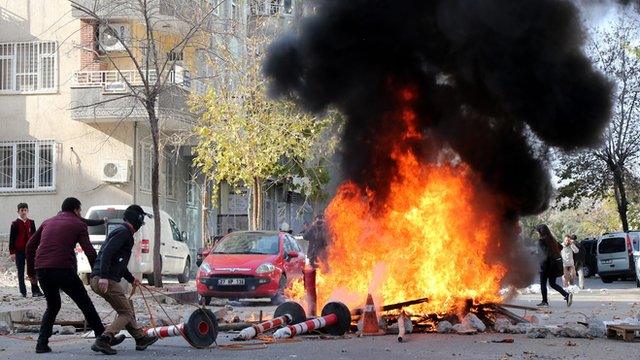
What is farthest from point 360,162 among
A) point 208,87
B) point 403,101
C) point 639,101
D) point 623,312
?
point 639,101

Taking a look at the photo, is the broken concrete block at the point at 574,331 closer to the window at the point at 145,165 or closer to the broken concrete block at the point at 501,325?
the broken concrete block at the point at 501,325

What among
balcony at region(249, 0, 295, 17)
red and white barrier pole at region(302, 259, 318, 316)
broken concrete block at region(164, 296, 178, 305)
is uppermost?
balcony at region(249, 0, 295, 17)

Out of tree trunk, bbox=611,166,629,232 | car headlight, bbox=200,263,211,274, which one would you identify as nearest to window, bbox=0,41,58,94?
car headlight, bbox=200,263,211,274

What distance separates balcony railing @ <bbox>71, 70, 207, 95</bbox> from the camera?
27.5 meters

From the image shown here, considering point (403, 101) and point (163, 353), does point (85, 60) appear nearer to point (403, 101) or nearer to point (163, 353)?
point (403, 101)

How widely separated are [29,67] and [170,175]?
19.7 ft

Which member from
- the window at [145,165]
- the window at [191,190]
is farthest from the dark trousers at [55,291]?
the window at [191,190]

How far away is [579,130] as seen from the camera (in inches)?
495

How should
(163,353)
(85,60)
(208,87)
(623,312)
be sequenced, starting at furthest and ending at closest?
(85,60)
(208,87)
(623,312)
(163,353)

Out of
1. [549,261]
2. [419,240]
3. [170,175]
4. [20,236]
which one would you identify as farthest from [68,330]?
[170,175]

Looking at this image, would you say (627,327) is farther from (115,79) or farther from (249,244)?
(115,79)

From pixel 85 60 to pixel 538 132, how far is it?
1931 cm

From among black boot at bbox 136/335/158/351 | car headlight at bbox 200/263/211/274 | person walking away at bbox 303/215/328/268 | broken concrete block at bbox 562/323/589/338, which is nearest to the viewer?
black boot at bbox 136/335/158/351

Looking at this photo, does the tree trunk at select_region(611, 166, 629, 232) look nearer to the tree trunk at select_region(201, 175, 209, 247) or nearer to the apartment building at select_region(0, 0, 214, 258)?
the tree trunk at select_region(201, 175, 209, 247)
